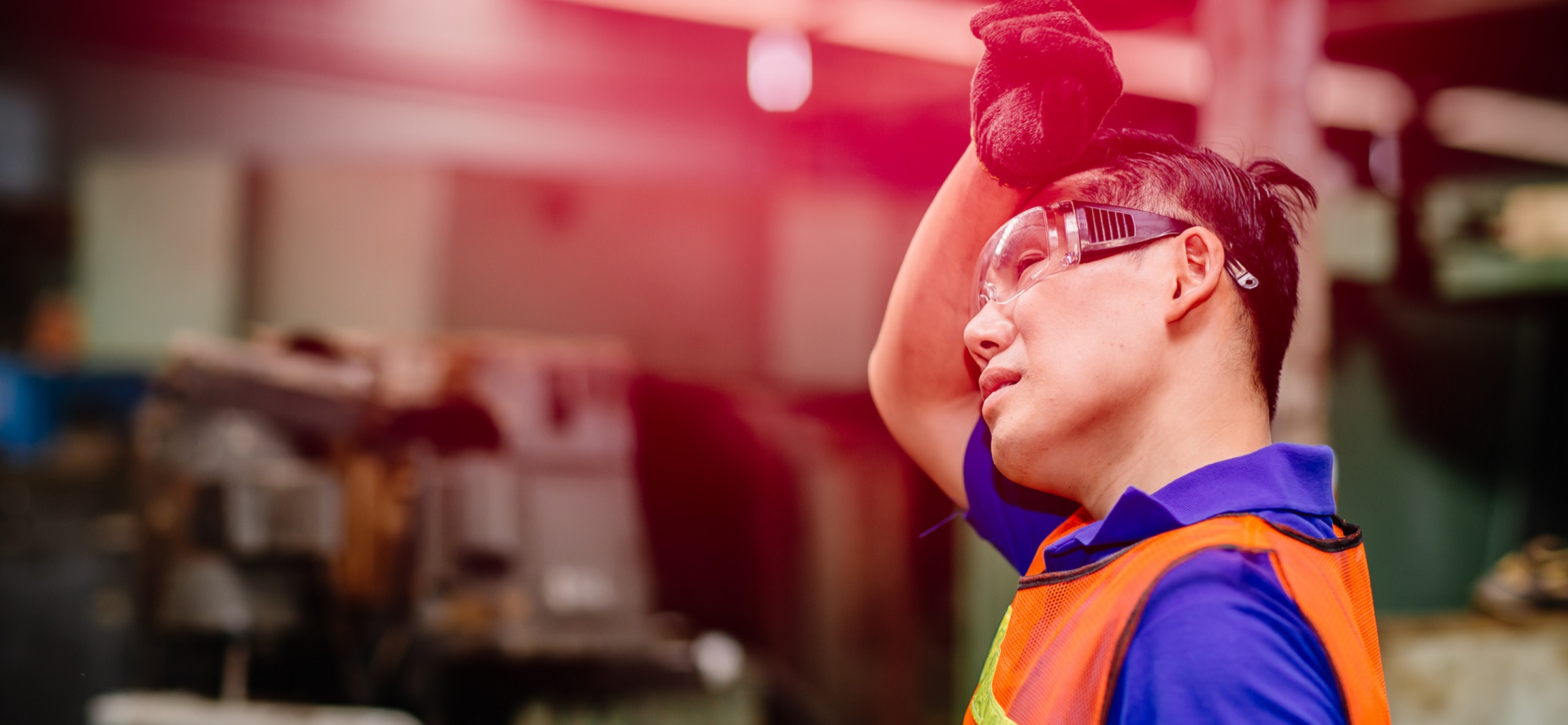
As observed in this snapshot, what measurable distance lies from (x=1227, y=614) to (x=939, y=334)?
472 mm

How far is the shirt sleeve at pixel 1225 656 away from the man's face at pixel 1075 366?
0.51 feet

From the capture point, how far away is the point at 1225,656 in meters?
0.69

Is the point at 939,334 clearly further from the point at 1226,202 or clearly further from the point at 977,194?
the point at 1226,202

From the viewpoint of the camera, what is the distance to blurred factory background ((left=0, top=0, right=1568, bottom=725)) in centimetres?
403

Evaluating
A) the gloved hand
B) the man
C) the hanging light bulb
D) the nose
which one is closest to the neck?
the man

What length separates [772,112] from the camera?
6.10m

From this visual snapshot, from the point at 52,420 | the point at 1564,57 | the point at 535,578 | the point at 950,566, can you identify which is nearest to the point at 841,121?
the point at 950,566

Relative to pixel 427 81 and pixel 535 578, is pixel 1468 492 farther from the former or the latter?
pixel 427 81

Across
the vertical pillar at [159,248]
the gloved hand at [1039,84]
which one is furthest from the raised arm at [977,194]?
the vertical pillar at [159,248]

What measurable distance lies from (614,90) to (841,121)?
2.64m

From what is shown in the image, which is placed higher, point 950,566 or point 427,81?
point 427,81

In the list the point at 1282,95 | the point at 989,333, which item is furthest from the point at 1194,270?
the point at 1282,95

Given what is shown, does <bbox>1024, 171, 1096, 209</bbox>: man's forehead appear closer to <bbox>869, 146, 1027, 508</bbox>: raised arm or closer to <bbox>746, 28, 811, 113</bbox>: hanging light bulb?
<bbox>869, 146, 1027, 508</bbox>: raised arm

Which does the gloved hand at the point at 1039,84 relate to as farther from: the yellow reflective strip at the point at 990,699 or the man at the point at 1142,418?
the yellow reflective strip at the point at 990,699
